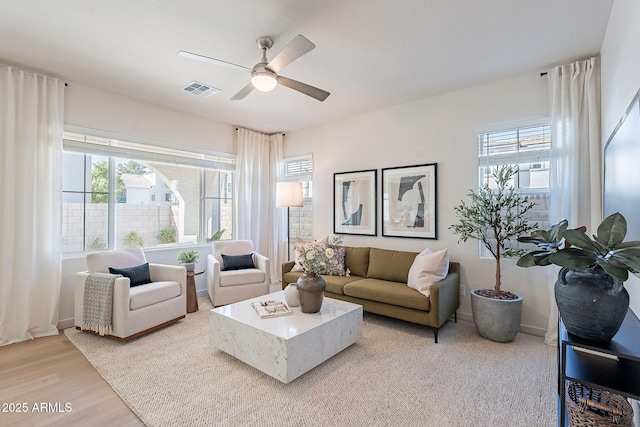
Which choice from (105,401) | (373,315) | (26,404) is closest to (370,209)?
(373,315)

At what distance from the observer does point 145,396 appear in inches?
81.0

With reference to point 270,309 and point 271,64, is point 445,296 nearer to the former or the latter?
point 270,309

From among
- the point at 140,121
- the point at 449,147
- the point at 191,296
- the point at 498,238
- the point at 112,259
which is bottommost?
the point at 191,296

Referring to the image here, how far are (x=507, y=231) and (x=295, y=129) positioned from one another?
144 inches

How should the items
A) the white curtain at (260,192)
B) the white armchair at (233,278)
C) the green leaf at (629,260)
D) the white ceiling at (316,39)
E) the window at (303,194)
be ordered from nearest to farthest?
the green leaf at (629,260) → the white ceiling at (316,39) → the white armchair at (233,278) → the white curtain at (260,192) → the window at (303,194)

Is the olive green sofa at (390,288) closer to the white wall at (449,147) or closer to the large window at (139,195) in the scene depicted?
→ the white wall at (449,147)

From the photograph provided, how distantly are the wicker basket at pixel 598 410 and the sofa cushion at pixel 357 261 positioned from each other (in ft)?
8.25

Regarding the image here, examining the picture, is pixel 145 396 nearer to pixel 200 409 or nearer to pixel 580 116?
pixel 200 409

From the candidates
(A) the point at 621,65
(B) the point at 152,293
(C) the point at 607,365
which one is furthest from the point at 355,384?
(A) the point at 621,65

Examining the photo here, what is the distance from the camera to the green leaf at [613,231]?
1198 mm

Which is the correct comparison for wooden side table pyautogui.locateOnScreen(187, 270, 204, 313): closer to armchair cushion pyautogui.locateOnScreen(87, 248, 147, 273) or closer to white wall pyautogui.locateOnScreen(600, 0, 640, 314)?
armchair cushion pyautogui.locateOnScreen(87, 248, 147, 273)

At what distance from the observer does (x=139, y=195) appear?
160 inches

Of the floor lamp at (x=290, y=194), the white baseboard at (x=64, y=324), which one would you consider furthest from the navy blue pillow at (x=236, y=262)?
the white baseboard at (x=64, y=324)

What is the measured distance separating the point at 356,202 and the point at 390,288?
161 cm
